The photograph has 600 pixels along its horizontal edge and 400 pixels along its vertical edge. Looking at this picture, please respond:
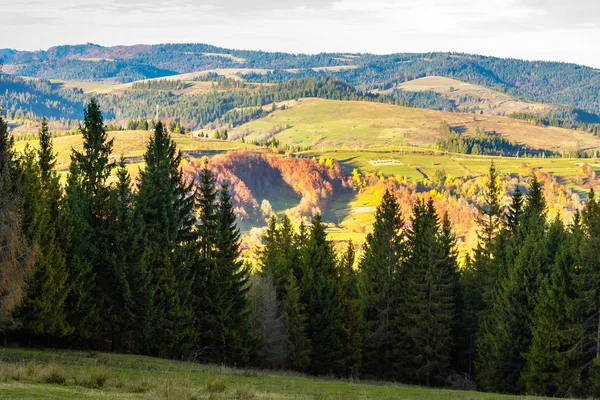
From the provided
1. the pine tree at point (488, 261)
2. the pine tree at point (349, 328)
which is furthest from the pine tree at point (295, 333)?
the pine tree at point (488, 261)

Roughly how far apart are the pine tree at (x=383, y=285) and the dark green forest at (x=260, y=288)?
0.16 meters

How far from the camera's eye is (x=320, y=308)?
5978 cm

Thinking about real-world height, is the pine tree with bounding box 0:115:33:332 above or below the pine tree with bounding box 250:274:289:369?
above

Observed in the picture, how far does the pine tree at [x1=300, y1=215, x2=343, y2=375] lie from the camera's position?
5856 cm

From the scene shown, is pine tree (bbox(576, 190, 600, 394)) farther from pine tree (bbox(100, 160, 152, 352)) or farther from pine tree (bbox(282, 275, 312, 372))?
pine tree (bbox(100, 160, 152, 352))

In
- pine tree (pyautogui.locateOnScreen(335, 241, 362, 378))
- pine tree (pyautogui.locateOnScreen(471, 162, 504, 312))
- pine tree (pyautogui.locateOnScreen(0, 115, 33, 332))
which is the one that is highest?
pine tree (pyautogui.locateOnScreen(0, 115, 33, 332))

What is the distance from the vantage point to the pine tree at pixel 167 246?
47.0m

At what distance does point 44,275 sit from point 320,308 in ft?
86.1

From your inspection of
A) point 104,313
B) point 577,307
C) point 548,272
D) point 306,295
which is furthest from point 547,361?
point 104,313

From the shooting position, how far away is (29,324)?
39.2 metres

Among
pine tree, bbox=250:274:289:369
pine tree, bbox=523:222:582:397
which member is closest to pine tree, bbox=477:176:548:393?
pine tree, bbox=523:222:582:397

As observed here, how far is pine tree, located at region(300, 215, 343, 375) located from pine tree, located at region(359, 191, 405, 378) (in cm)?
631

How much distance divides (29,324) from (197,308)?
14.9 metres

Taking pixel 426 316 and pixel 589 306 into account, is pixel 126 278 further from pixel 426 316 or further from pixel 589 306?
pixel 589 306
